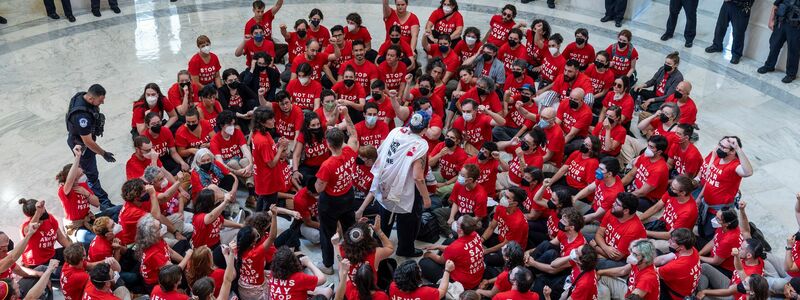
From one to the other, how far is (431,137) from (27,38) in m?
9.11

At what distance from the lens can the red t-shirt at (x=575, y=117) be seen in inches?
413

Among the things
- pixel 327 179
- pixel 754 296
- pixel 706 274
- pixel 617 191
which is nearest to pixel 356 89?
pixel 327 179

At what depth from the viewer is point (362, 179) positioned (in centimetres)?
921

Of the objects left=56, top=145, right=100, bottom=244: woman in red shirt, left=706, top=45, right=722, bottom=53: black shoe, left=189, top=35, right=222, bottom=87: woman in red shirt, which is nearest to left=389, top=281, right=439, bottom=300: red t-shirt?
left=56, top=145, right=100, bottom=244: woman in red shirt

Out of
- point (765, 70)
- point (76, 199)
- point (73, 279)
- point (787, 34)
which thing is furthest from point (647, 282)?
point (765, 70)

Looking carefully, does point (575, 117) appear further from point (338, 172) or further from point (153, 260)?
point (153, 260)

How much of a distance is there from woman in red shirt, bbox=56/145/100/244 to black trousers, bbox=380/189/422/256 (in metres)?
3.23

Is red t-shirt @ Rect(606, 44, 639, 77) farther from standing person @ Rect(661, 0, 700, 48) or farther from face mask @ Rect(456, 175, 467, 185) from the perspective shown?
face mask @ Rect(456, 175, 467, 185)

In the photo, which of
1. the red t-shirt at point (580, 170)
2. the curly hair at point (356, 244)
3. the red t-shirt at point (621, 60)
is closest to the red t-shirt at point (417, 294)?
the curly hair at point (356, 244)

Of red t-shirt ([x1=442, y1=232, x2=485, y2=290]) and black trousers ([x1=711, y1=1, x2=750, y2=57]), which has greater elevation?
black trousers ([x1=711, y1=1, x2=750, y2=57])

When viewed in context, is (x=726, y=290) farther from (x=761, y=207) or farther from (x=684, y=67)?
(x=684, y=67)

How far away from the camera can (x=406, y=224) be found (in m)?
8.53

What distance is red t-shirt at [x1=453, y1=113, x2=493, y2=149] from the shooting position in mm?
10172

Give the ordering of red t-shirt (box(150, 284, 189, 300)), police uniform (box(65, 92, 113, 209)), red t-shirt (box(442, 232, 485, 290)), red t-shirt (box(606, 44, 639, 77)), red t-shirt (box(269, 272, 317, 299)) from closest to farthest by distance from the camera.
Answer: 1. red t-shirt (box(150, 284, 189, 300))
2. red t-shirt (box(269, 272, 317, 299))
3. red t-shirt (box(442, 232, 485, 290))
4. police uniform (box(65, 92, 113, 209))
5. red t-shirt (box(606, 44, 639, 77))
